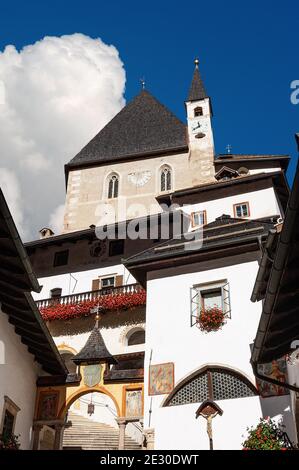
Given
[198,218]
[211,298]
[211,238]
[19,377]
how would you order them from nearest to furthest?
[19,377] → [211,298] → [211,238] → [198,218]

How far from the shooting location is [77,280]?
29.3m

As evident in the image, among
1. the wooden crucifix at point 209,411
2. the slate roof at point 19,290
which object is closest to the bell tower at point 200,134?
the slate roof at point 19,290

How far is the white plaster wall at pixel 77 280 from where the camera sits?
28.6 meters

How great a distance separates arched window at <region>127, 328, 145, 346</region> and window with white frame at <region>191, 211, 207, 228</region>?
6235mm

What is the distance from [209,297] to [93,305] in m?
11.1

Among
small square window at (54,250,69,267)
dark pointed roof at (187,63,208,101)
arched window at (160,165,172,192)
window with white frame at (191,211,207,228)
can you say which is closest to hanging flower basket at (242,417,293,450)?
window with white frame at (191,211,207,228)

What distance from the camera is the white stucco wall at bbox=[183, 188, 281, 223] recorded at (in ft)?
90.2

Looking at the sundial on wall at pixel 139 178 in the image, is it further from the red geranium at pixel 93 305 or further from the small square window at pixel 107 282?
the red geranium at pixel 93 305

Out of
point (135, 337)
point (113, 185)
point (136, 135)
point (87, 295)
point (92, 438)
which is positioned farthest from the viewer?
point (136, 135)

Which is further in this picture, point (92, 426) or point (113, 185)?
point (113, 185)

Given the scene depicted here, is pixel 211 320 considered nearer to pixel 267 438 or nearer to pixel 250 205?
pixel 267 438

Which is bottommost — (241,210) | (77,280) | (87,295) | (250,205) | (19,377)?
(19,377)

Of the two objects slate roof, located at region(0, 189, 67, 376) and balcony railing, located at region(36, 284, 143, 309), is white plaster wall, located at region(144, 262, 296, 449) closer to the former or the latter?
slate roof, located at region(0, 189, 67, 376)

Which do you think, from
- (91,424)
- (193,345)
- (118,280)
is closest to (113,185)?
(118,280)
